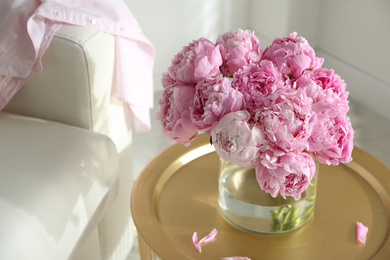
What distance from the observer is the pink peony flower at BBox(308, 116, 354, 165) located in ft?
3.10

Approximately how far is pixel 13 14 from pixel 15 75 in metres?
0.14

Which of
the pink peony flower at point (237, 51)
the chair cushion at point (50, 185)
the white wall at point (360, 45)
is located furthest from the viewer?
the white wall at point (360, 45)

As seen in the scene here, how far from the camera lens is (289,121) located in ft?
3.01

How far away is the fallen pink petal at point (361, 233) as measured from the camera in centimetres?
109

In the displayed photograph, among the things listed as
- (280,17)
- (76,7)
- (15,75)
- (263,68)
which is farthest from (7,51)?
(280,17)

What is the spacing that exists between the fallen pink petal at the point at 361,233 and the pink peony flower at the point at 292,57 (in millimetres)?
315

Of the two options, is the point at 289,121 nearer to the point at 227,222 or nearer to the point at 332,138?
the point at 332,138

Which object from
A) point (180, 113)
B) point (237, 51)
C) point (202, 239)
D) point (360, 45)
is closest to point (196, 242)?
point (202, 239)

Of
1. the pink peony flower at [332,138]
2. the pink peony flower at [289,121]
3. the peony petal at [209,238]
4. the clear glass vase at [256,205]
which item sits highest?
the pink peony flower at [289,121]

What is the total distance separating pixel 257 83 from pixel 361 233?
0.36 m

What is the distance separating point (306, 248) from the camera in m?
1.09

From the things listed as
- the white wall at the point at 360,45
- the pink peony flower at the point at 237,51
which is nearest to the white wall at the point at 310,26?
the white wall at the point at 360,45

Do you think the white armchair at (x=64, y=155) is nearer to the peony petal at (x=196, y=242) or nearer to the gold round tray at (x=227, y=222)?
the gold round tray at (x=227, y=222)

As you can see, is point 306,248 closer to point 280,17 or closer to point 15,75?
point 15,75
